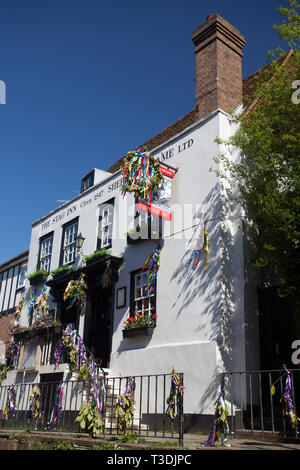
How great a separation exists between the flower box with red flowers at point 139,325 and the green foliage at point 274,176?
3.00 meters

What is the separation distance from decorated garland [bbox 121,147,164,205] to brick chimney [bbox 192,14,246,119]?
206cm

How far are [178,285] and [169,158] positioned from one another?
3695 millimetres

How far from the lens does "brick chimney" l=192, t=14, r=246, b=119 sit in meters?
12.3

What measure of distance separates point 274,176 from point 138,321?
510 centimetres

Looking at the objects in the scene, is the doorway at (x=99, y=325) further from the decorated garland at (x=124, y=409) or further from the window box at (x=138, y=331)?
the decorated garland at (x=124, y=409)

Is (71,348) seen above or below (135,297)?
below

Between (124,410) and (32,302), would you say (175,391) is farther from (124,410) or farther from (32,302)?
(32,302)

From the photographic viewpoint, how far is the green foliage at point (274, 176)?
8.64 m

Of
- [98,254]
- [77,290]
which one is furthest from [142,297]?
[77,290]

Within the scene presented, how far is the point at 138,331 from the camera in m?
11.7

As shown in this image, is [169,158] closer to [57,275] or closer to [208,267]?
[208,267]

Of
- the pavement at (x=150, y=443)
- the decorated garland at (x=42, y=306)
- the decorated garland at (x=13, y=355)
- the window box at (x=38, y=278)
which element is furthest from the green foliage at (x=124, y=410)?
the decorated garland at (x=13, y=355)

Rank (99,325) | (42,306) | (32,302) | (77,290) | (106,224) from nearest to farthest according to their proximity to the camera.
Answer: (99,325), (77,290), (106,224), (42,306), (32,302)
